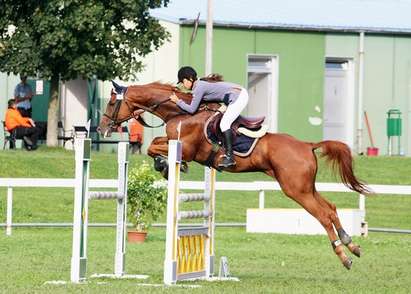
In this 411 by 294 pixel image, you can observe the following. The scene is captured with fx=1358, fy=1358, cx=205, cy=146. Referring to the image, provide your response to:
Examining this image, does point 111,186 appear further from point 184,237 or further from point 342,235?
point 342,235

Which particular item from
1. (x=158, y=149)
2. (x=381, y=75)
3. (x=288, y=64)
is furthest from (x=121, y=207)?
(x=381, y=75)

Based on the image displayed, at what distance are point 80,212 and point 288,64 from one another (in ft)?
90.1

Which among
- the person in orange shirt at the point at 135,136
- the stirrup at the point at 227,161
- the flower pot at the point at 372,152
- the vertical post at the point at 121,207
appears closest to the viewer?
the vertical post at the point at 121,207

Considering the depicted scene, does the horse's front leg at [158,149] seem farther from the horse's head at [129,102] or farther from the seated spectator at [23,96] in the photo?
the seated spectator at [23,96]

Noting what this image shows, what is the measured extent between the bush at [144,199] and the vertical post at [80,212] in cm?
643

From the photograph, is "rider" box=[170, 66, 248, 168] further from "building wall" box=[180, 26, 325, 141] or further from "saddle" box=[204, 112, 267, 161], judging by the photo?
"building wall" box=[180, 26, 325, 141]

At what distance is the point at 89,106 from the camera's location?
39.3m

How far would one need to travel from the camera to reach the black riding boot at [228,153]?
49.7 feet

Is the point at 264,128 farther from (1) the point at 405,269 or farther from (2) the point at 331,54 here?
(2) the point at 331,54

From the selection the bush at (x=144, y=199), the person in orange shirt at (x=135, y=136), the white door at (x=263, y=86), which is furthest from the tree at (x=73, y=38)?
the bush at (x=144, y=199)

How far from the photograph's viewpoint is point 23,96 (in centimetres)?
3459

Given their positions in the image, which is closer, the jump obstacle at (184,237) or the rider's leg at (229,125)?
the jump obstacle at (184,237)

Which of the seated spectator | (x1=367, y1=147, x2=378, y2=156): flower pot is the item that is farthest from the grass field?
(x1=367, y1=147, x2=378, y2=156): flower pot

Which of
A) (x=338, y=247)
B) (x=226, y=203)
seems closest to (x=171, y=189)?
(x=338, y=247)
